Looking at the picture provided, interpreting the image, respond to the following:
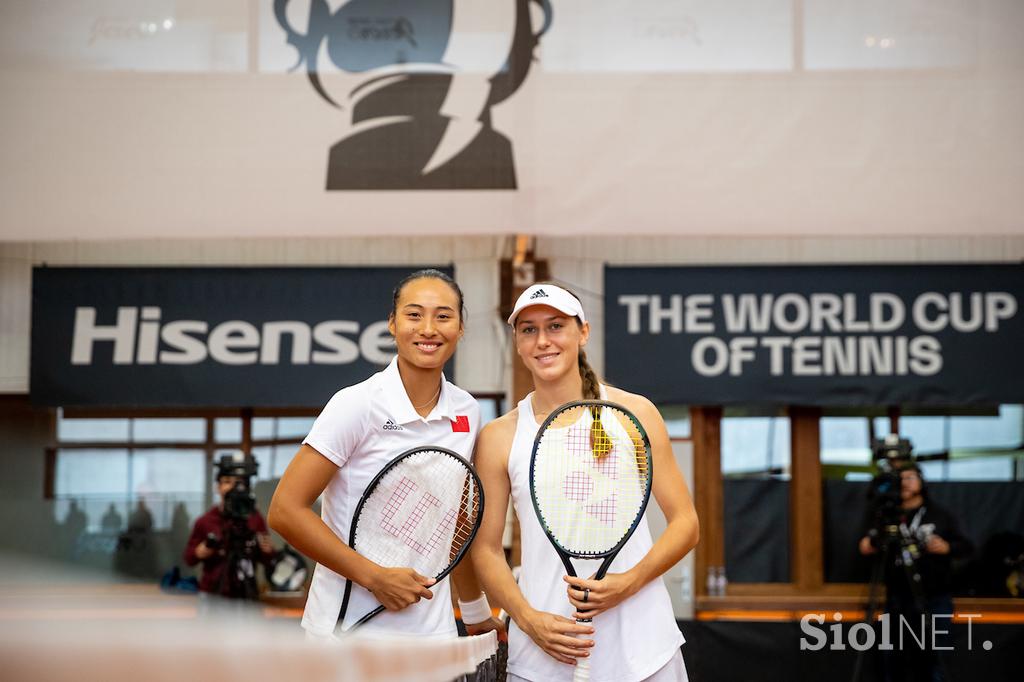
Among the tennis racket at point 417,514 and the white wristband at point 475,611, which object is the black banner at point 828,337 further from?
the tennis racket at point 417,514

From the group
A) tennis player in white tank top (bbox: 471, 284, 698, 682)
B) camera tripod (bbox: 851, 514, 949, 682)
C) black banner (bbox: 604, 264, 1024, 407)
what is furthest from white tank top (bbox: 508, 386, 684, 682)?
black banner (bbox: 604, 264, 1024, 407)

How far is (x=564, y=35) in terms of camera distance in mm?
4867

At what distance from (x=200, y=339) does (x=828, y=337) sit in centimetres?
453

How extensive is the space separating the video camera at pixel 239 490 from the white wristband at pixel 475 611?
413 centimetres

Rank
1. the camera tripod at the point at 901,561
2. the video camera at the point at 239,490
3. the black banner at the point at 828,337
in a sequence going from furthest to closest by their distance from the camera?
1. the black banner at the point at 828,337
2. the video camera at the point at 239,490
3. the camera tripod at the point at 901,561

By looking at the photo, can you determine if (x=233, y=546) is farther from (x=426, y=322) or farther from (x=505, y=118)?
(x=426, y=322)

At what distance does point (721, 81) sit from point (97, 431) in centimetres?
566

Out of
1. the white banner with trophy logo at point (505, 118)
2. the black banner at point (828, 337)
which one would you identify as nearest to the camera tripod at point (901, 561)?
the black banner at point (828, 337)

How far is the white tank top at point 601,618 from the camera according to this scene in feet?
8.59

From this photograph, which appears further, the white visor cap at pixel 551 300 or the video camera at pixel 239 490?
the video camera at pixel 239 490

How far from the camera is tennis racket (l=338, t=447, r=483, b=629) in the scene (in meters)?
2.70

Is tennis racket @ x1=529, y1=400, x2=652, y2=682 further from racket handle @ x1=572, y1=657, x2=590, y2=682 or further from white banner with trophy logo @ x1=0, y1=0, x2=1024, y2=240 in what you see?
white banner with trophy logo @ x1=0, y1=0, x2=1024, y2=240

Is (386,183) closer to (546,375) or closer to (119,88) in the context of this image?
(119,88)

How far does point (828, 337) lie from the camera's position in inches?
300
